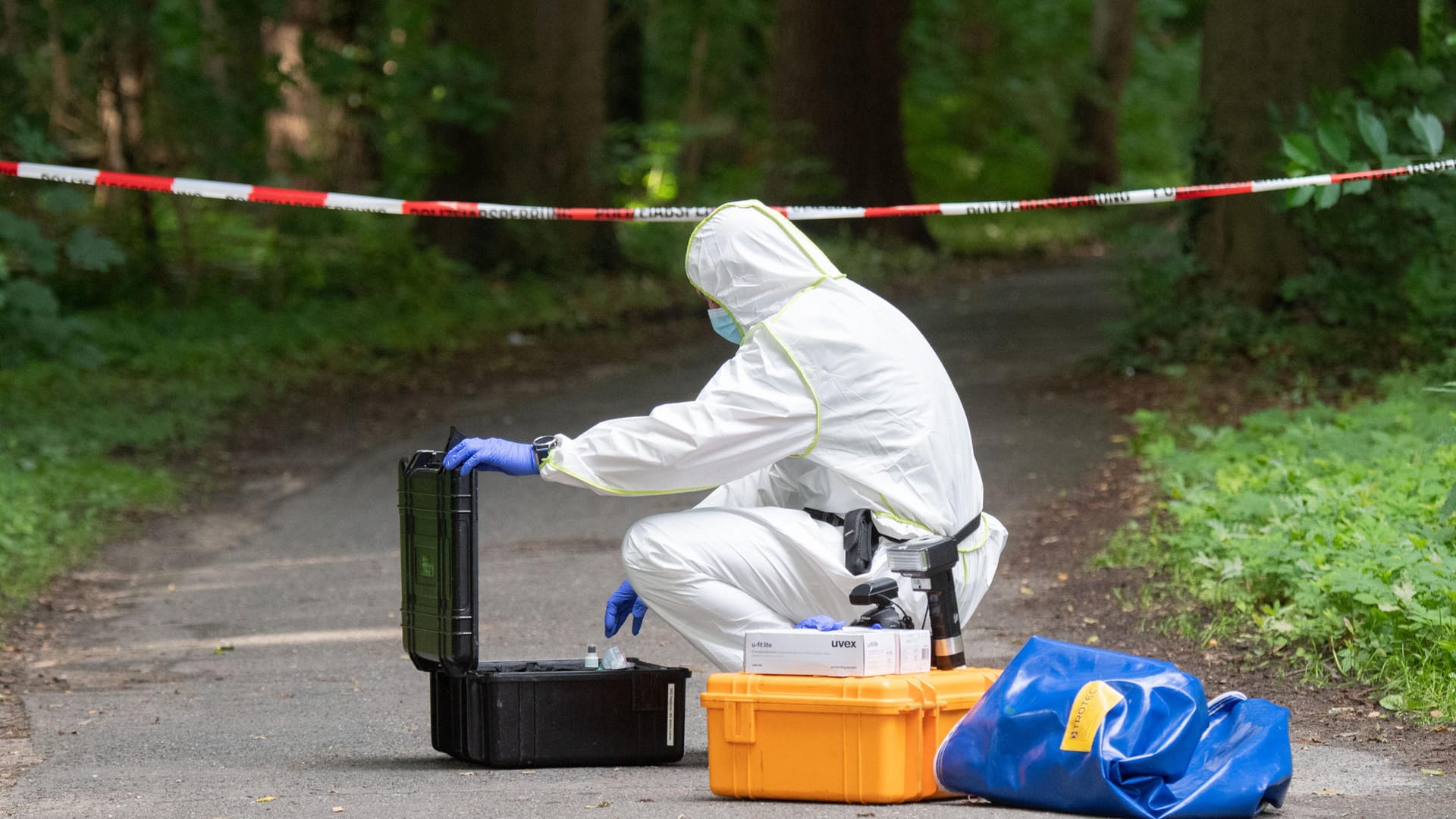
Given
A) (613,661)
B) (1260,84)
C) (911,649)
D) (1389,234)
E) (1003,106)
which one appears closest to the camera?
(911,649)

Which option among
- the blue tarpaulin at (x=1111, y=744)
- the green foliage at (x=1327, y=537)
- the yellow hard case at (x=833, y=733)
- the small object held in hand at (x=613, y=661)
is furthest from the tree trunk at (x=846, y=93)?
the blue tarpaulin at (x=1111, y=744)

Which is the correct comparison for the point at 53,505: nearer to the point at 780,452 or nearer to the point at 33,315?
the point at 33,315

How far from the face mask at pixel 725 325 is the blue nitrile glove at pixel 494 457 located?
684mm

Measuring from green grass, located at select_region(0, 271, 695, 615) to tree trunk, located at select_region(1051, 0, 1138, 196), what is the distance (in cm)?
1377

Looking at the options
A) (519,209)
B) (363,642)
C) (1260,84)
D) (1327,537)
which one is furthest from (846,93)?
(1327,537)

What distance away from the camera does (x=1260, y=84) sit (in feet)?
37.5

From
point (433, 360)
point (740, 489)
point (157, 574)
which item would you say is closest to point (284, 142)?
point (433, 360)

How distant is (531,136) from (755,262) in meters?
13.1

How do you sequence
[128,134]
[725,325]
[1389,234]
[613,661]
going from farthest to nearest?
1. [128,134]
2. [1389,234]
3. [725,325]
4. [613,661]

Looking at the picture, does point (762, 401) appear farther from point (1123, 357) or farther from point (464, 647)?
point (1123, 357)

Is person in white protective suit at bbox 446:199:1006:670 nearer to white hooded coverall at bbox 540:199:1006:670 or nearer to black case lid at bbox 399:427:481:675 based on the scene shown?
white hooded coverall at bbox 540:199:1006:670

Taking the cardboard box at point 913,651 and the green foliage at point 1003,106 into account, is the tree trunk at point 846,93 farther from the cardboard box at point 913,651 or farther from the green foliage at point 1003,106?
the cardboard box at point 913,651

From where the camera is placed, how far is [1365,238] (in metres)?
10.5

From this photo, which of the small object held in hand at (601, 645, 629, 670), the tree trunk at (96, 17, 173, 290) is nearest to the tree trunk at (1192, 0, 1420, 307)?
the small object held in hand at (601, 645, 629, 670)
